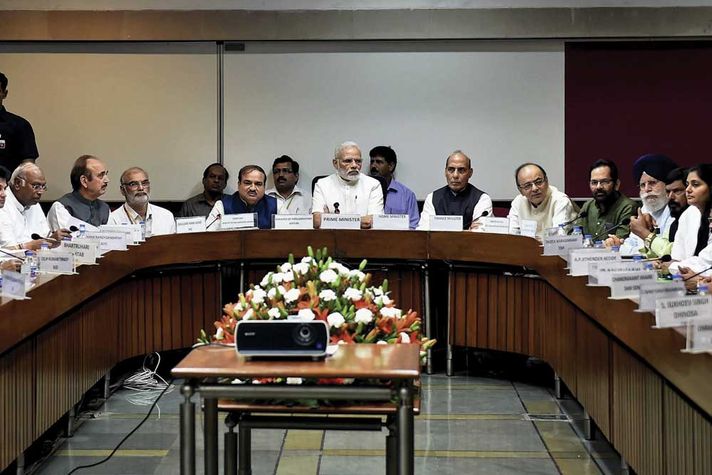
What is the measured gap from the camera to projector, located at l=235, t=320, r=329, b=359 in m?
2.46

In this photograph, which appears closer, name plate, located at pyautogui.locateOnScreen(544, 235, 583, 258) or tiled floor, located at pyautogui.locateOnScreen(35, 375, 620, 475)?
tiled floor, located at pyautogui.locateOnScreen(35, 375, 620, 475)

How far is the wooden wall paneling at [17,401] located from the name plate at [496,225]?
2.82 m

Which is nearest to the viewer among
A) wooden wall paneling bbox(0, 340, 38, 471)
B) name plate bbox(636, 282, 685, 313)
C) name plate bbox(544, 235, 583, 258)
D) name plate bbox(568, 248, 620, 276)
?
name plate bbox(636, 282, 685, 313)

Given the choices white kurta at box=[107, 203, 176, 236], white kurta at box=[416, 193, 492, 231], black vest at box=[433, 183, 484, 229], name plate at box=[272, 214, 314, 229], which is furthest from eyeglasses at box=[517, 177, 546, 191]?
white kurta at box=[107, 203, 176, 236]

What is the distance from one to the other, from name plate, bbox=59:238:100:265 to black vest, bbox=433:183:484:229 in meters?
2.61

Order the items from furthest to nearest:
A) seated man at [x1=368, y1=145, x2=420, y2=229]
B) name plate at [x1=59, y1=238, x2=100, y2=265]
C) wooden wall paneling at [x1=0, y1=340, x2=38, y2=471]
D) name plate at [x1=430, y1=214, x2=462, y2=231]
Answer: seated man at [x1=368, y1=145, x2=420, y2=229] → name plate at [x1=430, y1=214, x2=462, y2=231] → name plate at [x1=59, y1=238, x2=100, y2=265] → wooden wall paneling at [x1=0, y1=340, x2=38, y2=471]

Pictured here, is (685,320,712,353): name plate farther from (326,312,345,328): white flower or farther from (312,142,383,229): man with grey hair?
(312,142,383,229): man with grey hair

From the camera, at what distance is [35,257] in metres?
4.30

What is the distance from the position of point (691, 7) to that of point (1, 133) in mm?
5221

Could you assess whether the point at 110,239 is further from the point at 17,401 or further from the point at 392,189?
the point at 392,189

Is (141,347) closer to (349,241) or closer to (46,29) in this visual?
(349,241)

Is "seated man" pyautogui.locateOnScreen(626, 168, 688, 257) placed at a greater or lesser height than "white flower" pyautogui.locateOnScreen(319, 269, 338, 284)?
greater

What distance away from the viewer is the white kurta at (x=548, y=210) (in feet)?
20.0

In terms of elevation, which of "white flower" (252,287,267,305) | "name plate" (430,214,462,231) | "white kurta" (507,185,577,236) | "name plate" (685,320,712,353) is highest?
"white kurta" (507,185,577,236)
